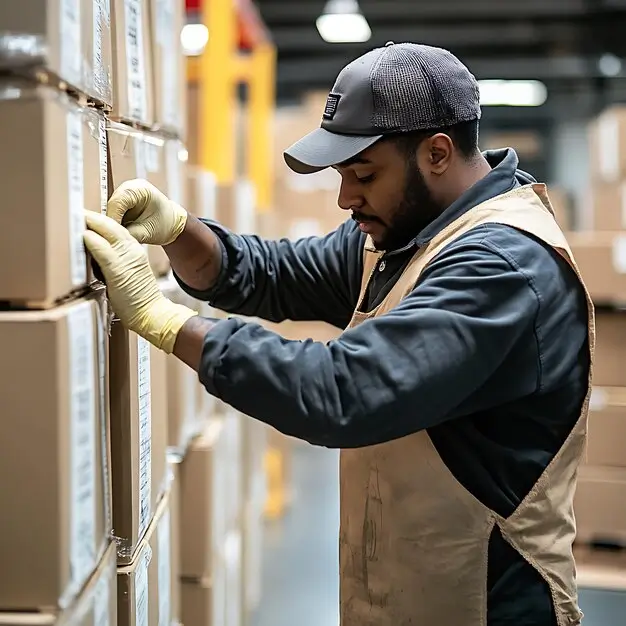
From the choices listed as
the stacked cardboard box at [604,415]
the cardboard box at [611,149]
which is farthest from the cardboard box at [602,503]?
the cardboard box at [611,149]

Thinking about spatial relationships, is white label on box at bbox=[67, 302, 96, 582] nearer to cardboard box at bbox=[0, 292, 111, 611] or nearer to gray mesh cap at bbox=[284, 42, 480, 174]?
cardboard box at bbox=[0, 292, 111, 611]

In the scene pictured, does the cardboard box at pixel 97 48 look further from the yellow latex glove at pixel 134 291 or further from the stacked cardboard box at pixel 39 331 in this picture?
the yellow latex glove at pixel 134 291

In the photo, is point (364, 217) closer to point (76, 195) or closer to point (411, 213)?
point (411, 213)

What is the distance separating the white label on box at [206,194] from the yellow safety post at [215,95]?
0.81 metres

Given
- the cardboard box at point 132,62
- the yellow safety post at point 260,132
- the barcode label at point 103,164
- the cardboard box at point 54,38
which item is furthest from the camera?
the yellow safety post at point 260,132

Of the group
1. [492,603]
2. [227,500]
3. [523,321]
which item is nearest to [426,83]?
[523,321]

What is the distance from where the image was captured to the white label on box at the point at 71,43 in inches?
46.7

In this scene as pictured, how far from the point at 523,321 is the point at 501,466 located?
292 millimetres

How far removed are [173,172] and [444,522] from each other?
112 centimetres

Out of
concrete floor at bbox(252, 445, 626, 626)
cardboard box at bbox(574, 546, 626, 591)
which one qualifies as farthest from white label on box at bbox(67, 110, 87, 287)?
concrete floor at bbox(252, 445, 626, 626)

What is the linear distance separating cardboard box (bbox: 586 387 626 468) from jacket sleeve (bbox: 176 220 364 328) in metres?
1.45

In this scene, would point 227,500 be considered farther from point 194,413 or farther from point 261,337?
point 261,337

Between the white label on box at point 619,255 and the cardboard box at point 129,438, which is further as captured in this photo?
the white label on box at point 619,255

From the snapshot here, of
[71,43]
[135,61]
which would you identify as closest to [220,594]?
[135,61]
